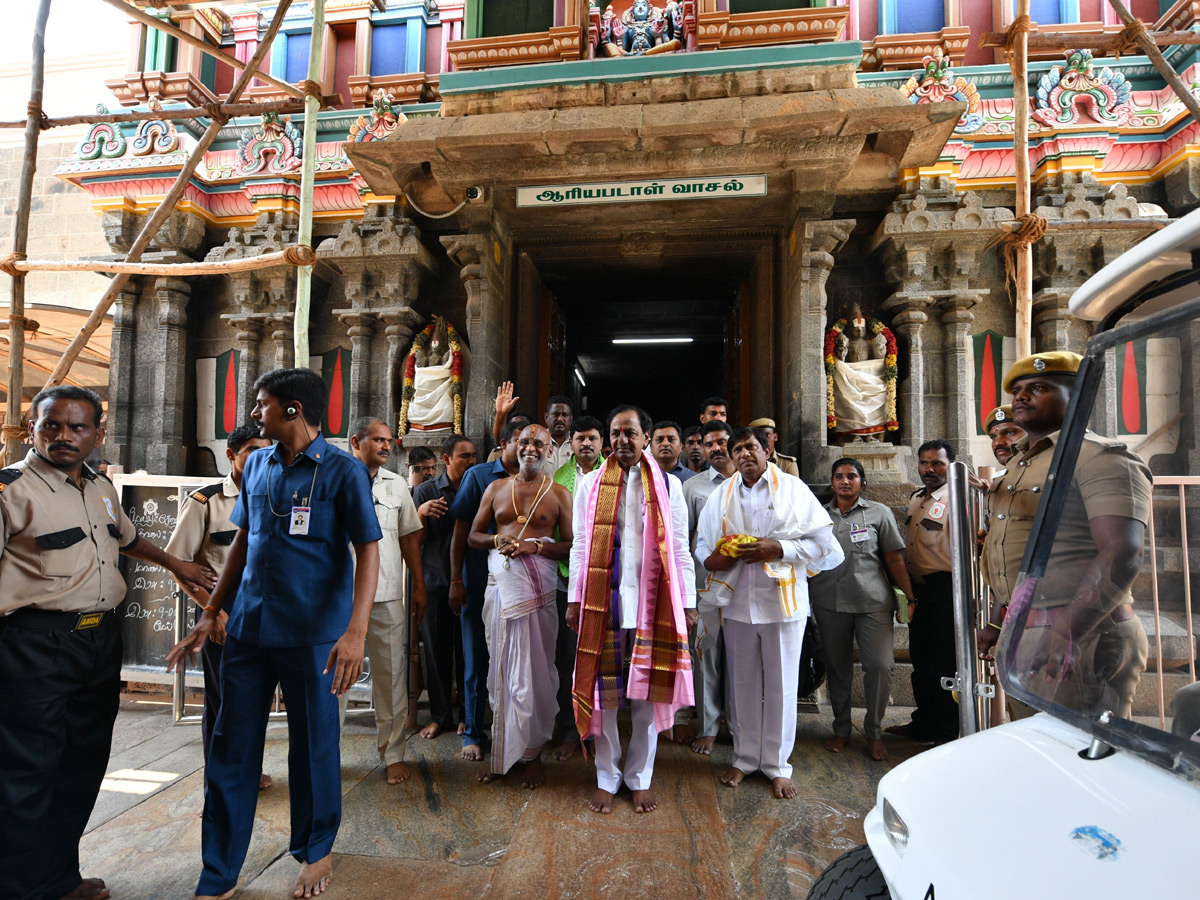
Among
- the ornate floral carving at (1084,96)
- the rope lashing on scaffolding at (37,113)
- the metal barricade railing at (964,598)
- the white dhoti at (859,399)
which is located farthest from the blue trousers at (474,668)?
the ornate floral carving at (1084,96)

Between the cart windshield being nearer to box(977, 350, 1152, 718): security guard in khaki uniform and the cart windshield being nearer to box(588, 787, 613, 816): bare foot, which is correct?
box(977, 350, 1152, 718): security guard in khaki uniform

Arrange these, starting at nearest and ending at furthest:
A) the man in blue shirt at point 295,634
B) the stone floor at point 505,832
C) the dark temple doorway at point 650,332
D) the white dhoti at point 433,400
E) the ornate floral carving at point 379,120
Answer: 1. the man in blue shirt at point 295,634
2. the stone floor at point 505,832
3. the white dhoti at point 433,400
4. the ornate floral carving at point 379,120
5. the dark temple doorway at point 650,332

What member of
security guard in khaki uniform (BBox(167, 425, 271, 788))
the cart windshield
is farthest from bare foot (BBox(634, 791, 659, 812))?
the cart windshield

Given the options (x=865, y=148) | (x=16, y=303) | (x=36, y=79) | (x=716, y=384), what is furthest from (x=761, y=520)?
(x=716, y=384)

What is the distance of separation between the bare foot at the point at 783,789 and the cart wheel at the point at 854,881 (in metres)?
1.87

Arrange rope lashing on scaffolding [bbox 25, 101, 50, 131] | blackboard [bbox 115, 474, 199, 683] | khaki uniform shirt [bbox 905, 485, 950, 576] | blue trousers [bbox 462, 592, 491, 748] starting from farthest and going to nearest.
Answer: blackboard [bbox 115, 474, 199, 683]
khaki uniform shirt [bbox 905, 485, 950, 576]
blue trousers [bbox 462, 592, 491, 748]
rope lashing on scaffolding [bbox 25, 101, 50, 131]

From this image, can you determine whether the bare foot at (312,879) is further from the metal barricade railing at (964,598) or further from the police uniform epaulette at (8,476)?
the metal barricade railing at (964,598)

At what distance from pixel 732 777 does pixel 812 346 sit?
12.4ft

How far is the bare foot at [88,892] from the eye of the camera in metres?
2.38

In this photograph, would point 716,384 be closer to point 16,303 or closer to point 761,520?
point 761,520

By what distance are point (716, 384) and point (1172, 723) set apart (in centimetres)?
1098

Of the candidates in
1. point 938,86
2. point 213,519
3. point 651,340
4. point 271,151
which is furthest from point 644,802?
point 651,340

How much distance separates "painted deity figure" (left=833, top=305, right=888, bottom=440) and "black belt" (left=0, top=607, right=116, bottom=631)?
5567mm

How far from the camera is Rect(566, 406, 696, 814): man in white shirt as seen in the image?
10.2 ft
